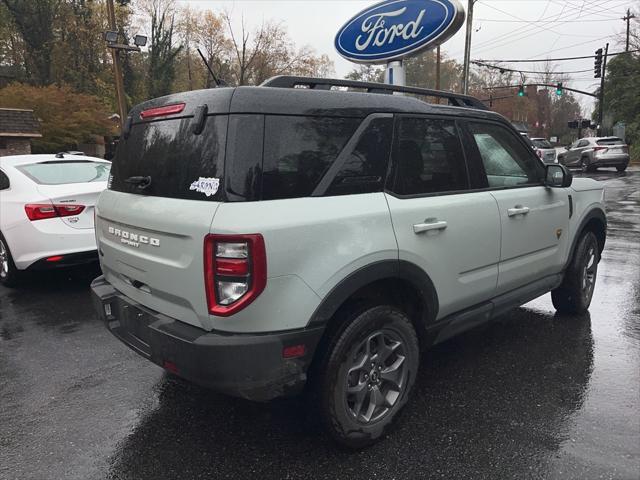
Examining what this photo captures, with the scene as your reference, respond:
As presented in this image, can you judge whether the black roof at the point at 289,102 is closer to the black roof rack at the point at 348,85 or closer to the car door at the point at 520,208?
the black roof rack at the point at 348,85

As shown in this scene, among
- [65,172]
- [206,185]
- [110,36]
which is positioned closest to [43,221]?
[65,172]

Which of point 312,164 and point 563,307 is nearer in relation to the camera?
point 312,164

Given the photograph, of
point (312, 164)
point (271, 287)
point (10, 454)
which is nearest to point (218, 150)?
point (312, 164)

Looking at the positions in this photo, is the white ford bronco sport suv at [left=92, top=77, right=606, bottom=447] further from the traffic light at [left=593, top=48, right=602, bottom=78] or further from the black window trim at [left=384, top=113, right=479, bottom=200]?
the traffic light at [left=593, top=48, right=602, bottom=78]

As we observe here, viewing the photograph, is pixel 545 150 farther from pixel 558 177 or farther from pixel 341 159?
pixel 341 159

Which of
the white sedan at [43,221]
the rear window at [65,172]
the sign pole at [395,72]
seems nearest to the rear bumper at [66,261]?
the white sedan at [43,221]

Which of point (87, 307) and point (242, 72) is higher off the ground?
point (242, 72)

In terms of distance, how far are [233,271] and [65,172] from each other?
4.53m

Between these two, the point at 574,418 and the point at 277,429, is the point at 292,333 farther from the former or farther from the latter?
the point at 574,418

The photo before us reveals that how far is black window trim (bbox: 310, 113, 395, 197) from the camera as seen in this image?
236cm

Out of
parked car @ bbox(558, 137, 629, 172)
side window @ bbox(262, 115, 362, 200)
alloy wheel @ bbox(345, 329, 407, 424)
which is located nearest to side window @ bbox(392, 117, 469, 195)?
side window @ bbox(262, 115, 362, 200)

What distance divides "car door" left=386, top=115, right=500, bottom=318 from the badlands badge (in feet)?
3.08

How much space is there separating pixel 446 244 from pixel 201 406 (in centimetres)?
182

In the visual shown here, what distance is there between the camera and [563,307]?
4520 millimetres
